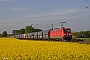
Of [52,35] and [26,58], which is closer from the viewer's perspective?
[26,58]

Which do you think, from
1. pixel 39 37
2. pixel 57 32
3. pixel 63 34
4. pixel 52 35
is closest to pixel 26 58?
pixel 63 34

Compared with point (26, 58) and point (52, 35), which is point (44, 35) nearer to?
point (52, 35)

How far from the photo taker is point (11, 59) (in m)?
16.0

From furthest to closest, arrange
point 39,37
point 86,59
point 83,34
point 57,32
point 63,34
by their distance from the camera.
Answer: point 83,34, point 39,37, point 57,32, point 63,34, point 86,59

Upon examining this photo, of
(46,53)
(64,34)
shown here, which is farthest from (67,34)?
(46,53)

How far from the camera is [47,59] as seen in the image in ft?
51.5

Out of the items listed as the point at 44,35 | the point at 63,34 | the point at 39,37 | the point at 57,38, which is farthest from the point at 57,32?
the point at 39,37

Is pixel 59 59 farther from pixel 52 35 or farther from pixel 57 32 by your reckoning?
pixel 52 35

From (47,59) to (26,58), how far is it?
5.36 feet

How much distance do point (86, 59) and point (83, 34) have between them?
Result: 86295 mm

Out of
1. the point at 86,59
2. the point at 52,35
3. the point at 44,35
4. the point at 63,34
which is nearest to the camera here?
the point at 86,59

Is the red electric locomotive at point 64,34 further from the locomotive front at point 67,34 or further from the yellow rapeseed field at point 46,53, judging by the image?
the yellow rapeseed field at point 46,53

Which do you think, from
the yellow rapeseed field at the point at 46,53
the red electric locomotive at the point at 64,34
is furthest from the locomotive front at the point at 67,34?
the yellow rapeseed field at the point at 46,53

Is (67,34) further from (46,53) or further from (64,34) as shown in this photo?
(46,53)
